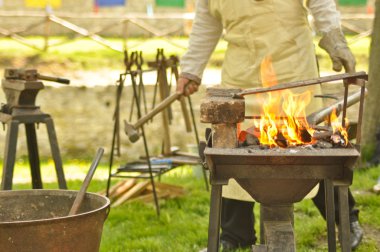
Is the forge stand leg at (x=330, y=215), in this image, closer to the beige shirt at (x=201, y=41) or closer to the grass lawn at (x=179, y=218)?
the grass lawn at (x=179, y=218)

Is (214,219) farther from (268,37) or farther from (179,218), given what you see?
(179,218)

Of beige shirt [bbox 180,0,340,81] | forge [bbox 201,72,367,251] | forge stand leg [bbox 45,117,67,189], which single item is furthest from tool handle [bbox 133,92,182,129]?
forge [bbox 201,72,367,251]

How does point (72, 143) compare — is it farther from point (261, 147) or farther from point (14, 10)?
point (14, 10)

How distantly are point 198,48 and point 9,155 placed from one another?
1380 millimetres

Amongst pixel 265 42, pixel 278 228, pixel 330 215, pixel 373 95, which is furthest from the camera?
pixel 373 95

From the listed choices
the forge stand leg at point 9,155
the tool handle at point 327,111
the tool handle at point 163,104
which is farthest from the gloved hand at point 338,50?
the forge stand leg at point 9,155

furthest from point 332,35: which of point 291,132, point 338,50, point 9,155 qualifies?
point 9,155

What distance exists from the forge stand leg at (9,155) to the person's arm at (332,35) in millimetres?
1981

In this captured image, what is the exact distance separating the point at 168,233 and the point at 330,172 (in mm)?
2560

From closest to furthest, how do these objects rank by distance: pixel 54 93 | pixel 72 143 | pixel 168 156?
pixel 168 156 < pixel 72 143 < pixel 54 93

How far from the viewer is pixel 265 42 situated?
496 centimetres

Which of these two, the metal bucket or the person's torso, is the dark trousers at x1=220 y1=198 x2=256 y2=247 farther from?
the metal bucket

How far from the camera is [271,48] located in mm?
4973

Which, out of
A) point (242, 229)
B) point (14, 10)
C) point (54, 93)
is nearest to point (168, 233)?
point (242, 229)
